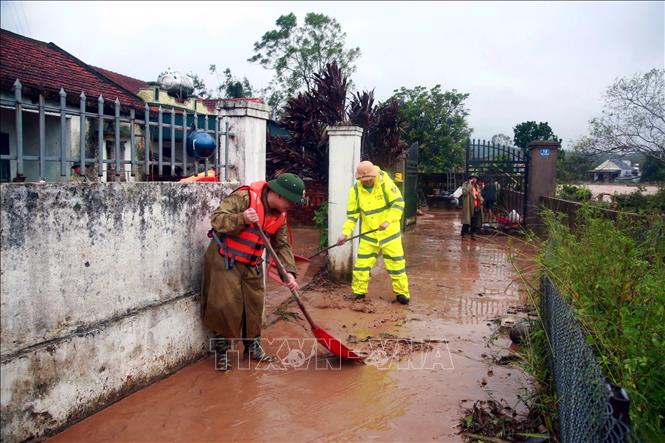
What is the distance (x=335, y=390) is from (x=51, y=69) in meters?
12.8

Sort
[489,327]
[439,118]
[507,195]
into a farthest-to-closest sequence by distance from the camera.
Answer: [439,118] → [507,195] → [489,327]

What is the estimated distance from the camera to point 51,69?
13.4 metres

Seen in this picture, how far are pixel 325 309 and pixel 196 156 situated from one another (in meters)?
2.54

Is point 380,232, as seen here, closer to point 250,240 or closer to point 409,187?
point 250,240

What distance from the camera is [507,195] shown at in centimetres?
1458

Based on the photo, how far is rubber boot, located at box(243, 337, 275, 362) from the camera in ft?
14.3

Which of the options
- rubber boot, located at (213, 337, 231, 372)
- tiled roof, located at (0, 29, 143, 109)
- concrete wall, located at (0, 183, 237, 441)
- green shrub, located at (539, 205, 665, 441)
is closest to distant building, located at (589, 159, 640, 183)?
tiled roof, located at (0, 29, 143, 109)

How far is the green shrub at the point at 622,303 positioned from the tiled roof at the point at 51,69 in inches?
368

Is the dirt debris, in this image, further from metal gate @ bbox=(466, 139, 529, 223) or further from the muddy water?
metal gate @ bbox=(466, 139, 529, 223)

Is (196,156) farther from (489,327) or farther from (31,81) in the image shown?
(31,81)

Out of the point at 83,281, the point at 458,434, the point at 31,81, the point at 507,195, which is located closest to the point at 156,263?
the point at 83,281

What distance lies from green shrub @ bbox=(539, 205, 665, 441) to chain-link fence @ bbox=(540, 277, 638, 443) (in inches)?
6.5

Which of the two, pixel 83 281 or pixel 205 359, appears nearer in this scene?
pixel 83 281

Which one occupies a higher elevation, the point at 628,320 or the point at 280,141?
the point at 280,141
